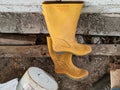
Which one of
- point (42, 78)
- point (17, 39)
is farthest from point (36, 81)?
point (17, 39)

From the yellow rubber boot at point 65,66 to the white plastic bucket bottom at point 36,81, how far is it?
3.7 inches

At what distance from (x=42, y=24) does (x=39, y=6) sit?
0.57ft

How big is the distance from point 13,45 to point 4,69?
0.81 feet

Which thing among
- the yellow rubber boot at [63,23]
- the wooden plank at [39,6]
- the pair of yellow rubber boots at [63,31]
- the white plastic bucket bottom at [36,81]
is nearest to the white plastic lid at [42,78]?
the white plastic bucket bottom at [36,81]

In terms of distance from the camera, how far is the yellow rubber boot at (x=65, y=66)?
211 cm

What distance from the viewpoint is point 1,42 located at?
225 cm

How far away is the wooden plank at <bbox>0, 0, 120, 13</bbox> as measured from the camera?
1.95 metres

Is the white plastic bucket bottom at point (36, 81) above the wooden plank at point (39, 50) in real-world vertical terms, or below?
below

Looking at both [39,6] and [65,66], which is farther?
[65,66]

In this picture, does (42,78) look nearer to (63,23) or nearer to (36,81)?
(36,81)

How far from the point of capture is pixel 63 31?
1.92 metres

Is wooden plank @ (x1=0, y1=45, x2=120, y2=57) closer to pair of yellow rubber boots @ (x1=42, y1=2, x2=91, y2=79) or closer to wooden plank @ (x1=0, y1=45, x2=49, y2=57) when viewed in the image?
wooden plank @ (x1=0, y1=45, x2=49, y2=57)

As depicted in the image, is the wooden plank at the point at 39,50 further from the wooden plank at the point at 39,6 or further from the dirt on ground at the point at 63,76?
the wooden plank at the point at 39,6

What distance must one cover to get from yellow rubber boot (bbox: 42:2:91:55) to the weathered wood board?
7.4 inches
